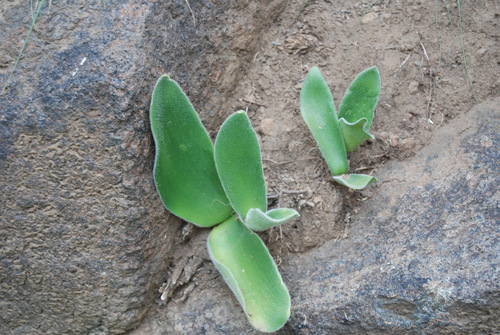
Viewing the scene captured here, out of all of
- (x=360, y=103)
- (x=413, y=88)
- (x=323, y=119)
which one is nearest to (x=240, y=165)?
(x=323, y=119)

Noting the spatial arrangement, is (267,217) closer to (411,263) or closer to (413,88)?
(411,263)

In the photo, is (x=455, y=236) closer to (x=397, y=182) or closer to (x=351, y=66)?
(x=397, y=182)

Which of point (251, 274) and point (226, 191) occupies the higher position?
point (226, 191)

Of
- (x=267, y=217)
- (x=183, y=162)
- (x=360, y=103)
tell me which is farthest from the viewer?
(x=360, y=103)

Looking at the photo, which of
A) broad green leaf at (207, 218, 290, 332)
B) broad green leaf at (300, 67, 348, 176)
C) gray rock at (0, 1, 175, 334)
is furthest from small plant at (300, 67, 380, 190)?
gray rock at (0, 1, 175, 334)

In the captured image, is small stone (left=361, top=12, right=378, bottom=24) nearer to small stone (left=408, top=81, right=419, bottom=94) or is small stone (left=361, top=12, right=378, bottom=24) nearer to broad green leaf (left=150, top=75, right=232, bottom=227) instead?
small stone (left=408, top=81, right=419, bottom=94)

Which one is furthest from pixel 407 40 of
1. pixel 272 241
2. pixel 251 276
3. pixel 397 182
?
pixel 251 276

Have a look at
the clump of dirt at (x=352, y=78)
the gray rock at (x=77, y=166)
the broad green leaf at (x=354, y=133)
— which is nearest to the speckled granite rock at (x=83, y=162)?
the gray rock at (x=77, y=166)
